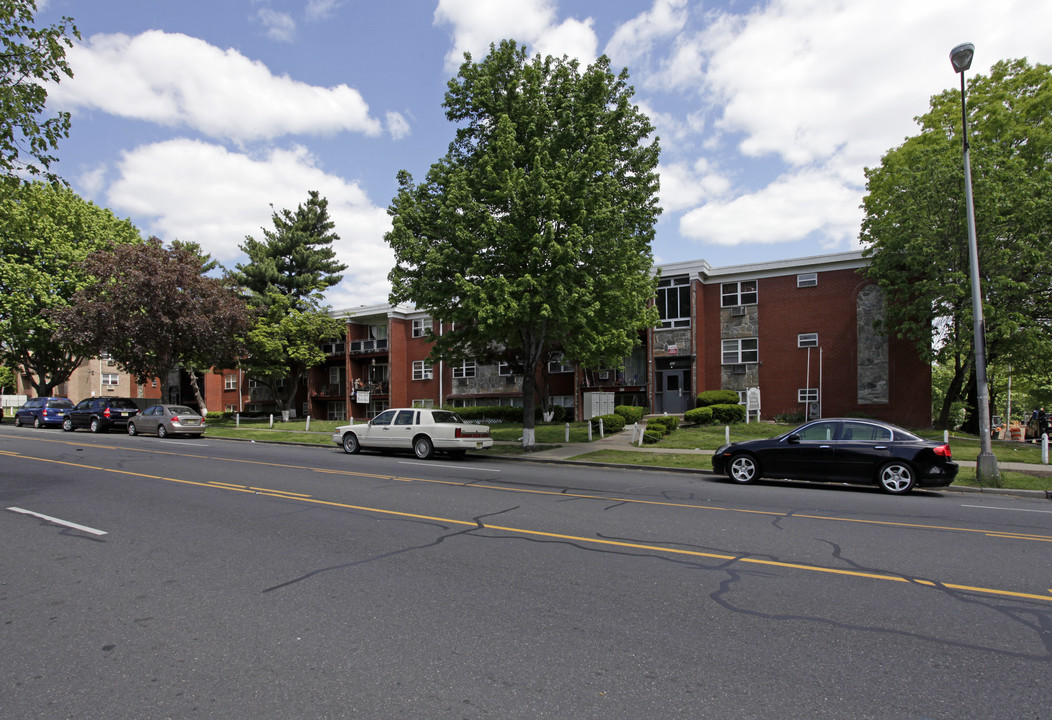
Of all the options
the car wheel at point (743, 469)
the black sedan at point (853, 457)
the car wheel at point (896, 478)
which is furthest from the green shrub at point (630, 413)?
the car wheel at point (896, 478)

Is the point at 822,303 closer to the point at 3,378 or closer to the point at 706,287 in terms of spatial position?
the point at 706,287

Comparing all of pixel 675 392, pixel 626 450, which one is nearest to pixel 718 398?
pixel 675 392

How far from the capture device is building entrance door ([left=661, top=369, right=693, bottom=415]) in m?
32.2

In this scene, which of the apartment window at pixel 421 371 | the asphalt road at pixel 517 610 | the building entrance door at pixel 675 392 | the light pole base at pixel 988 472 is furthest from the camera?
the apartment window at pixel 421 371

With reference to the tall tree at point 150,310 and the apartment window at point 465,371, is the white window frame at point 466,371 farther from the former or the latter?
the tall tree at point 150,310

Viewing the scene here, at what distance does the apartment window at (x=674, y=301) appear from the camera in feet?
105

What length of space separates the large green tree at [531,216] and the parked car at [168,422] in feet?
40.6

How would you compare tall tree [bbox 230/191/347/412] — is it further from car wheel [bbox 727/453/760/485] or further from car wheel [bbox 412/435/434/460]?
car wheel [bbox 727/453/760/485]

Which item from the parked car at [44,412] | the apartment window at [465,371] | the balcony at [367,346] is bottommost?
the parked car at [44,412]

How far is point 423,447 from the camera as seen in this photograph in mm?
18188

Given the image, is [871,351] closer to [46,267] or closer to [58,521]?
[58,521]

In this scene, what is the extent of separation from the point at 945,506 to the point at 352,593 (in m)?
10.0

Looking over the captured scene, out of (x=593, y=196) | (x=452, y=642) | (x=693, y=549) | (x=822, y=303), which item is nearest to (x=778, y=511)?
(x=693, y=549)

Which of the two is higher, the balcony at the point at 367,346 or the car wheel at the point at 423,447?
the balcony at the point at 367,346
